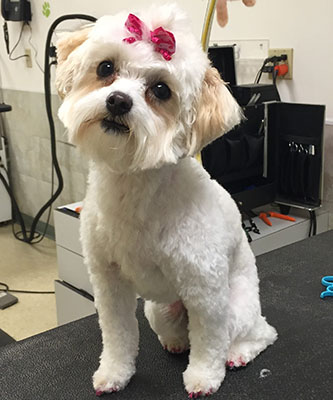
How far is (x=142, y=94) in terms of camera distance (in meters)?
0.75

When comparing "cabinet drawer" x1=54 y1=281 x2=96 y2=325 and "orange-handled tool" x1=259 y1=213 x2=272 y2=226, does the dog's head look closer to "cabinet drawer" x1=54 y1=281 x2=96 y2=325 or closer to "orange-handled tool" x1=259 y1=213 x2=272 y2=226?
"orange-handled tool" x1=259 y1=213 x2=272 y2=226

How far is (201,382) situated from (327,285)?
1.74ft

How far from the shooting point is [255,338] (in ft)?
3.29

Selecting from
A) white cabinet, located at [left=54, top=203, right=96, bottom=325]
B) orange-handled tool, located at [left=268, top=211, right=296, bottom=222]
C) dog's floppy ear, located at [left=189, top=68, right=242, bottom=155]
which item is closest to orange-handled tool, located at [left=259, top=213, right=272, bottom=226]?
orange-handled tool, located at [left=268, top=211, right=296, bottom=222]

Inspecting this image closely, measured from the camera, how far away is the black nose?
0.71 m

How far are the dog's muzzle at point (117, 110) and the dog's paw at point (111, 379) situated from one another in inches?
18.3

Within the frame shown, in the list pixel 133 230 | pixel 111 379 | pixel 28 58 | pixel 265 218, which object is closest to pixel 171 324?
pixel 111 379

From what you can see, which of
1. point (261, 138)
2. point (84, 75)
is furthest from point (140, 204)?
point (261, 138)

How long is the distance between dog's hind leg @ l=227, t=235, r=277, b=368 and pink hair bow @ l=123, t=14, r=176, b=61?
0.43 m

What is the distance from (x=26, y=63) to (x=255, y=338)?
2453 millimetres

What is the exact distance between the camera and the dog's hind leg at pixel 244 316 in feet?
3.16

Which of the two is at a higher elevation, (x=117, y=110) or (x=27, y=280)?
(x=117, y=110)

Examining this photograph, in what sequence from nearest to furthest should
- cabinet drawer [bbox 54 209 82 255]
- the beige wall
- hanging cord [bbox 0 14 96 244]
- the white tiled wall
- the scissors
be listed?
1. the scissors
2. the beige wall
3. cabinet drawer [bbox 54 209 82 255]
4. hanging cord [bbox 0 14 96 244]
5. the white tiled wall

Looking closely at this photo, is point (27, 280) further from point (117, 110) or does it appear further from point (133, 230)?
point (117, 110)
